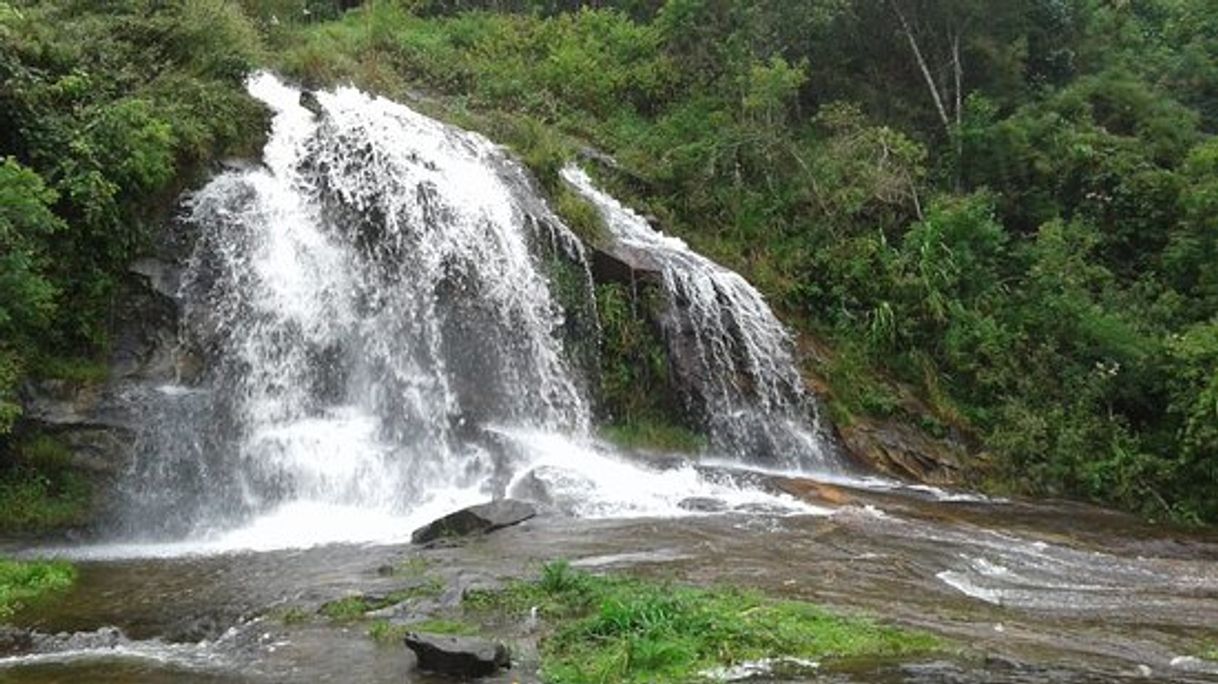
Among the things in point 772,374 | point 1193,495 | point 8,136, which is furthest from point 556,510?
point 1193,495

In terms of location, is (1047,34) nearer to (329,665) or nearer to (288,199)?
(288,199)

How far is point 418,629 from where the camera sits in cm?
799

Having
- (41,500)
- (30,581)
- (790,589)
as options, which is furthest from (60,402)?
(790,589)

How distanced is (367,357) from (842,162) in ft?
36.4

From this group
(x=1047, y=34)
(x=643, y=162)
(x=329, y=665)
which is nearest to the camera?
(x=329, y=665)

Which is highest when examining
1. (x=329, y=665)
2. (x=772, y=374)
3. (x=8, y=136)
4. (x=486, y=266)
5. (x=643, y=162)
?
(x=643, y=162)

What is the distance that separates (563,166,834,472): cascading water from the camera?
17109mm

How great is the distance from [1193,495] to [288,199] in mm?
14460

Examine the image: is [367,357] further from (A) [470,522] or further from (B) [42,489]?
(A) [470,522]

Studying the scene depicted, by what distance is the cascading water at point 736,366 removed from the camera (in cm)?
1711

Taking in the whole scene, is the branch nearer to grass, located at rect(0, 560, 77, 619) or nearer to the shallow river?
the shallow river

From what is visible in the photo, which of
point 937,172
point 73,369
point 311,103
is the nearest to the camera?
point 73,369

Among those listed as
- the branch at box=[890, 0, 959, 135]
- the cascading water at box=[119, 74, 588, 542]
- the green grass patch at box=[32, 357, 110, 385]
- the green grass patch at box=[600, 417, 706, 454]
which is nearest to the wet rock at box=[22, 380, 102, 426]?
the green grass patch at box=[32, 357, 110, 385]

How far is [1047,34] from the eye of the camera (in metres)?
26.0
